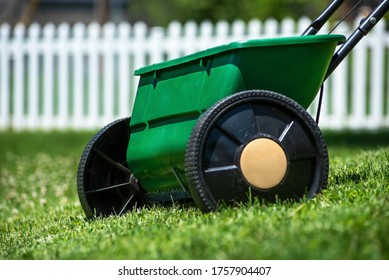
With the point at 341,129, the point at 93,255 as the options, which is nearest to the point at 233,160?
the point at 93,255

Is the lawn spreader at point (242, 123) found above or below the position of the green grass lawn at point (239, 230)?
above

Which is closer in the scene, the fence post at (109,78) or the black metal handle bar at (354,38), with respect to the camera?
the black metal handle bar at (354,38)

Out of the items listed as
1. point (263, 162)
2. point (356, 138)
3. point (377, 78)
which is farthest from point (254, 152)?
point (377, 78)

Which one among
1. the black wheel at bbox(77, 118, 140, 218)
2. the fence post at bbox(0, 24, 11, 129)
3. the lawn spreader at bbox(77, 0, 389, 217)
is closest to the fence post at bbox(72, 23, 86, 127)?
the fence post at bbox(0, 24, 11, 129)

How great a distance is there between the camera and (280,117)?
4027 millimetres

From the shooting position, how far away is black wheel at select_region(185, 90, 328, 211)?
388 cm

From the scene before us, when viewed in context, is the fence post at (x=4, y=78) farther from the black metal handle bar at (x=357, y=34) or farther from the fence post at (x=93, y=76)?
the black metal handle bar at (x=357, y=34)

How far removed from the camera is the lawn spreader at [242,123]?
390 centimetres

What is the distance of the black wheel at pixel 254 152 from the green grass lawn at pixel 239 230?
0.30 feet

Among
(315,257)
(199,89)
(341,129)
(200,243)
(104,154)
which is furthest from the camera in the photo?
(341,129)

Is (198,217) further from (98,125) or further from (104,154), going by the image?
(98,125)

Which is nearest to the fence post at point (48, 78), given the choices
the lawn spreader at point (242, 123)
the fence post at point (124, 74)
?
the fence post at point (124, 74)

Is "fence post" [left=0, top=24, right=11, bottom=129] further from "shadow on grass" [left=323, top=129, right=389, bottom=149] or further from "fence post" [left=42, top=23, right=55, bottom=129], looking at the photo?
"shadow on grass" [left=323, top=129, right=389, bottom=149]

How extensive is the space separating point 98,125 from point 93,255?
8.66 meters
